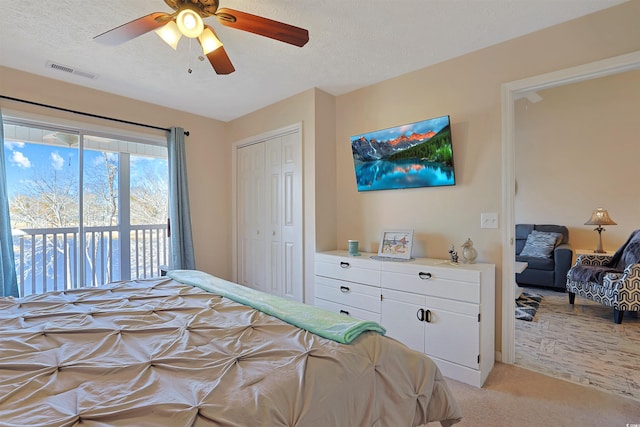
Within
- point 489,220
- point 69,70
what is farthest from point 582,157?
point 69,70

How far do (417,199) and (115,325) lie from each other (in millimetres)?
2433

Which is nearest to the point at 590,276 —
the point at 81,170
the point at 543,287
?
the point at 543,287

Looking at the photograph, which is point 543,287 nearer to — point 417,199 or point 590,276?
point 590,276

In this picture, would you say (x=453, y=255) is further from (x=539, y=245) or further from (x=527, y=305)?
(x=539, y=245)

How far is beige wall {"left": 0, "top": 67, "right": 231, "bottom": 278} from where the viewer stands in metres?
3.02

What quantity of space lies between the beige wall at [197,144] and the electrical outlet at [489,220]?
10.6 ft

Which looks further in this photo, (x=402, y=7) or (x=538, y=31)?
(x=538, y=31)

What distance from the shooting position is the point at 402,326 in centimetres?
240

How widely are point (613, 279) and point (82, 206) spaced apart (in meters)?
5.68

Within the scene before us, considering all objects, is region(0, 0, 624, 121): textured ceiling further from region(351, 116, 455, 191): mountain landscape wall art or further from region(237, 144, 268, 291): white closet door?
region(237, 144, 268, 291): white closet door

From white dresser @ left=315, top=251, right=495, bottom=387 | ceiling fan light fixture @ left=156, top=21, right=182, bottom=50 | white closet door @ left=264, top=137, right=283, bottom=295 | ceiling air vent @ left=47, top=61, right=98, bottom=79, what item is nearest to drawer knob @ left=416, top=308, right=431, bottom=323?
white dresser @ left=315, top=251, right=495, bottom=387

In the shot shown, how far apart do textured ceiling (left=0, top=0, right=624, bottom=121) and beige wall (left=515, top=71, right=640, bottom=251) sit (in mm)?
3246

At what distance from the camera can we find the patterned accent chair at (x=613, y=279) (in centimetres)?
298

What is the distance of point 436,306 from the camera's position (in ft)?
7.30
